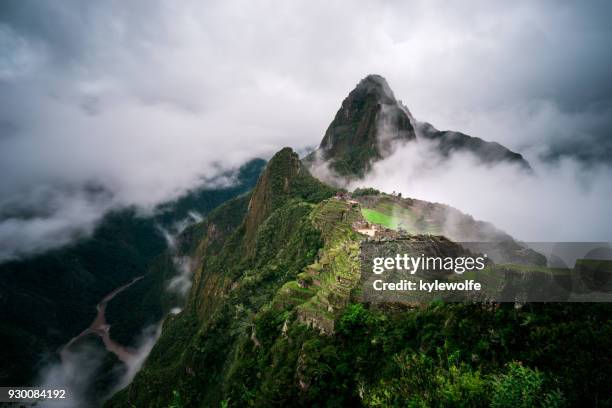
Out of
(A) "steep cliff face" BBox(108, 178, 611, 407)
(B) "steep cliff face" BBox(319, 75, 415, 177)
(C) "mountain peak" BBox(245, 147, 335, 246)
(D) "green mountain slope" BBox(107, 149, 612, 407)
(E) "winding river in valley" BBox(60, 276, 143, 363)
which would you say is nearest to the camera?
(D) "green mountain slope" BBox(107, 149, 612, 407)

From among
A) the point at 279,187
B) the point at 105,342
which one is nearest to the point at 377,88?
the point at 279,187

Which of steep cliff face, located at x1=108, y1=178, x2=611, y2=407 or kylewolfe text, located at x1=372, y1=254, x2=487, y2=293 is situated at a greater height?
kylewolfe text, located at x1=372, y1=254, x2=487, y2=293

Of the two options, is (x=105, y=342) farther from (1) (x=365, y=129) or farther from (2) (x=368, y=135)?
(1) (x=365, y=129)

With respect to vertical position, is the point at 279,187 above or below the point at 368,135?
below

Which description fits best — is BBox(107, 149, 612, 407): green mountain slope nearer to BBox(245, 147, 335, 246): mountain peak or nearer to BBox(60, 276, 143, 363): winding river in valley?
BBox(245, 147, 335, 246): mountain peak

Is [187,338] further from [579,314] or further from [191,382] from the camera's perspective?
[579,314]

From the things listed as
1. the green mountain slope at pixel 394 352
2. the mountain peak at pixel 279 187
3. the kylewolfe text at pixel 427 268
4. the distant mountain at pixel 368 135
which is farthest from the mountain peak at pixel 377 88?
the kylewolfe text at pixel 427 268

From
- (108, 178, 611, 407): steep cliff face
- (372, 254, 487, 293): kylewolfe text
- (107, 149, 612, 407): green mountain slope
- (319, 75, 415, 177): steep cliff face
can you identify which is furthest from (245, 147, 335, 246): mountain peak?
(372, 254, 487, 293): kylewolfe text

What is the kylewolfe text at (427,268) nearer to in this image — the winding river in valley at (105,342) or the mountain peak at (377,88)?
the winding river in valley at (105,342)

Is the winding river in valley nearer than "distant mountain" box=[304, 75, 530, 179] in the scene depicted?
Yes

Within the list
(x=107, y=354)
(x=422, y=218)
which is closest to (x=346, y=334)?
(x=422, y=218)
